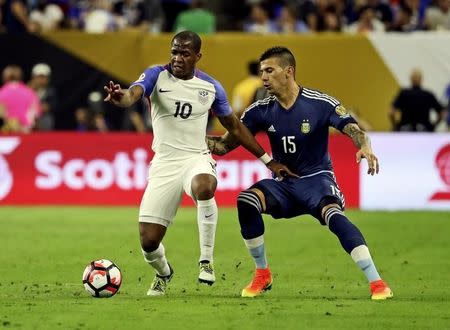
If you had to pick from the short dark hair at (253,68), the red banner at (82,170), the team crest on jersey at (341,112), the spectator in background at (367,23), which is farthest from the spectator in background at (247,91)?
the team crest on jersey at (341,112)

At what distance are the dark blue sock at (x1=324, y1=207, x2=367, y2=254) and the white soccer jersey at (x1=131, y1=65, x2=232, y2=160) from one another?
1.37 metres

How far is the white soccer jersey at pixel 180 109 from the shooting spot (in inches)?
447

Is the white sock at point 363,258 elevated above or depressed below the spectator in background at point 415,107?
below

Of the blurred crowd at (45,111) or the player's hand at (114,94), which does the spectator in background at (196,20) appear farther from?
the player's hand at (114,94)

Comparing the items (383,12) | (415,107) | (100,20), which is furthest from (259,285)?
(383,12)

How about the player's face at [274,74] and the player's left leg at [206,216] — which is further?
the player's face at [274,74]

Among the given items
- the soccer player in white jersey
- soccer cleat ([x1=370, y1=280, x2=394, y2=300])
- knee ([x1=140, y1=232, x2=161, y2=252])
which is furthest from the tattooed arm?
soccer cleat ([x1=370, y1=280, x2=394, y2=300])

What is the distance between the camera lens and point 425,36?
2366 cm

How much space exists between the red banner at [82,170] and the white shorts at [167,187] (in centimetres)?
977

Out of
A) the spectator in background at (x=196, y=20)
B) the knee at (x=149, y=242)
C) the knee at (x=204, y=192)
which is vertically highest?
the spectator in background at (x=196, y=20)

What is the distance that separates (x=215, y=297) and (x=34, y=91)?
12.7 meters

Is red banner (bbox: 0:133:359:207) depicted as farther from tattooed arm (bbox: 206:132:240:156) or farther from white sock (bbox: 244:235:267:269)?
white sock (bbox: 244:235:267:269)

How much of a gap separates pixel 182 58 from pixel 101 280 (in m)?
2.05

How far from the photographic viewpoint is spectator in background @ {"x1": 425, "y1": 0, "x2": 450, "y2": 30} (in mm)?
24984
